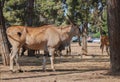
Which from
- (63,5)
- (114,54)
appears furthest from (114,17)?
(63,5)

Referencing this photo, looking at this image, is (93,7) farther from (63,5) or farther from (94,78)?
(94,78)

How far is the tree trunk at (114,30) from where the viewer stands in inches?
583

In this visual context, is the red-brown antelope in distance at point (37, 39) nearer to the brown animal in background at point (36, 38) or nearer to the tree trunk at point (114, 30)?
the brown animal in background at point (36, 38)

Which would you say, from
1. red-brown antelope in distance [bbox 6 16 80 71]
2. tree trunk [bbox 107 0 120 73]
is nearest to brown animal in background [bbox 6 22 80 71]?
red-brown antelope in distance [bbox 6 16 80 71]

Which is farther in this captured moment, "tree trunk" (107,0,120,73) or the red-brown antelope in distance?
the red-brown antelope in distance

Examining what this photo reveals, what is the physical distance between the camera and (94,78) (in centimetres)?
1408

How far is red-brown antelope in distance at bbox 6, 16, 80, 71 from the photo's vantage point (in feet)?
54.8

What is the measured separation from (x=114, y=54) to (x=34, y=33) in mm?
3636

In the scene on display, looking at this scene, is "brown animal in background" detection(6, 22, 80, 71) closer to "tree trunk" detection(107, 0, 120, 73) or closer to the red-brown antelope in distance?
the red-brown antelope in distance

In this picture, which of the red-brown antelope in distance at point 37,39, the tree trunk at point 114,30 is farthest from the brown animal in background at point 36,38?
the tree trunk at point 114,30

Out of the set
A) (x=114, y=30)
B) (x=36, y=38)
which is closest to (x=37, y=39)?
(x=36, y=38)

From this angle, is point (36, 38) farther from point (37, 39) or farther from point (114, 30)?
point (114, 30)

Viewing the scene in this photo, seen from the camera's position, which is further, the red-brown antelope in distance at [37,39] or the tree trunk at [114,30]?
the red-brown antelope in distance at [37,39]

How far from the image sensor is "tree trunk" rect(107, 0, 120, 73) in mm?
14797
